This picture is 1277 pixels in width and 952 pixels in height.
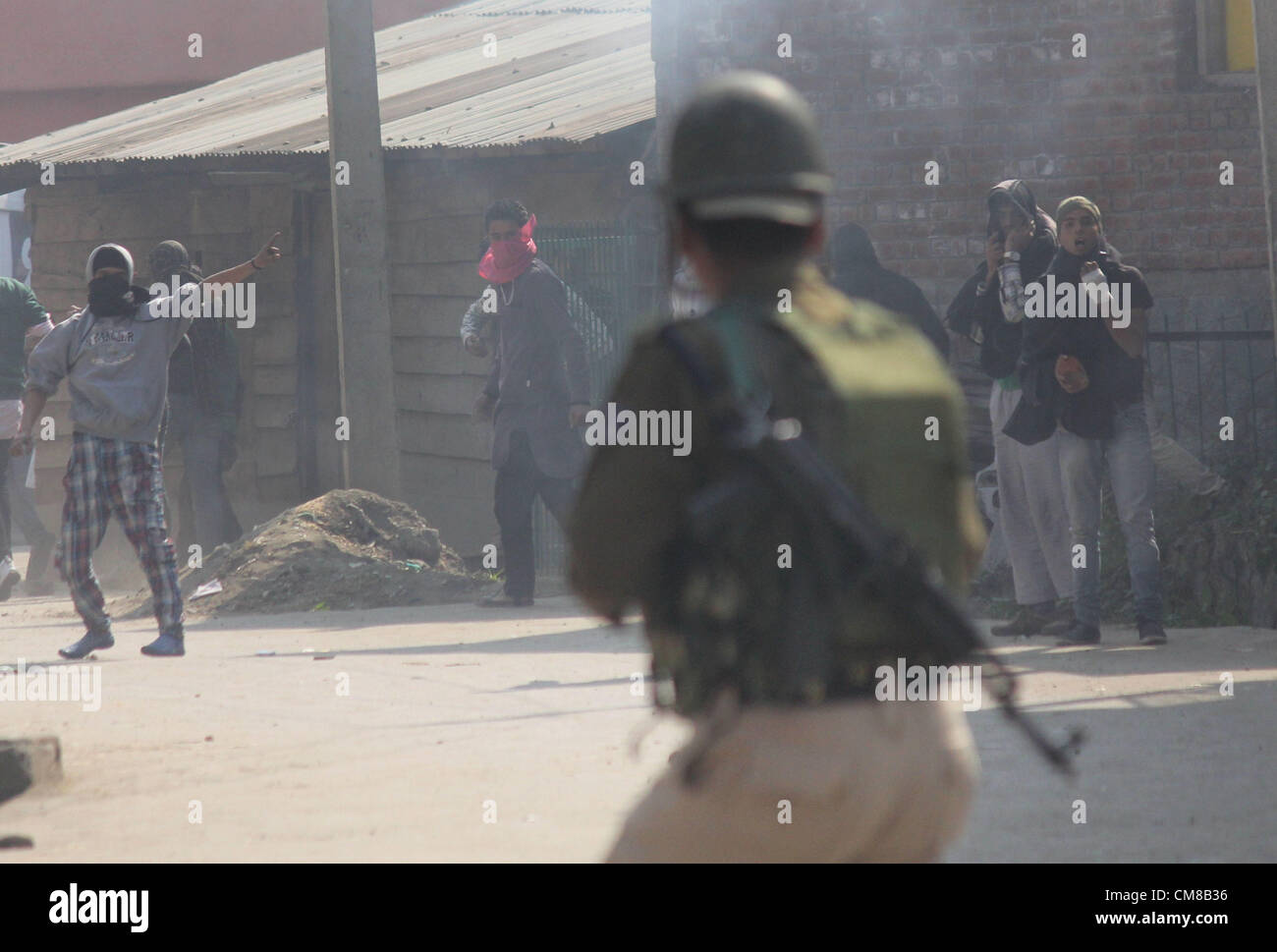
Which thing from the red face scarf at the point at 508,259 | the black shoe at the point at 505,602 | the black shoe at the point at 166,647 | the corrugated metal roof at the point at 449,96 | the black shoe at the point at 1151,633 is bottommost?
the black shoe at the point at 1151,633

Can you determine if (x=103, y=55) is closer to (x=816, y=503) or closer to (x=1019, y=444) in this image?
(x=1019, y=444)

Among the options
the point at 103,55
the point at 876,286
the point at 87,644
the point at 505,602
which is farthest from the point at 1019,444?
the point at 103,55

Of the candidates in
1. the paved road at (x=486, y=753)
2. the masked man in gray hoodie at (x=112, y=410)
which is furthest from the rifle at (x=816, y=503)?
the masked man in gray hoodie at (x=112, y=410)

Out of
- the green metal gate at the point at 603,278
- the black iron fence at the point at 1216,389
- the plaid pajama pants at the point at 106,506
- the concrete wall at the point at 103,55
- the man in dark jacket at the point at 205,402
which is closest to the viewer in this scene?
the plaid pajama pants at the point at 106,506

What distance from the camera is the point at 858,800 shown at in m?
2.27

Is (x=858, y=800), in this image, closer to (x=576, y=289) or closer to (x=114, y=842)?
(x=114, y=842)

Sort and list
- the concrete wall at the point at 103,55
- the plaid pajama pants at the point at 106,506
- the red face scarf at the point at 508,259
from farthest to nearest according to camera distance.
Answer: the concrete wall at the point at 103,55, the red face scarf at the point at 508,259, the plaid pajama pants at the point at 106,506

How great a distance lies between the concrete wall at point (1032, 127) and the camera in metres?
10.8

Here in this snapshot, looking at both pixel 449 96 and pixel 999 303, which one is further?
pixel 449 96

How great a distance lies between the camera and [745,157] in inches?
92.5

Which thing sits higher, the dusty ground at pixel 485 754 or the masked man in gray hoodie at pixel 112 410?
the masked man in gray hoodie at pixel 112 410

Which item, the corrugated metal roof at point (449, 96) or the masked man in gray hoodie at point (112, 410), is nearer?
the masked man in gray hoodie at point (112, 410)

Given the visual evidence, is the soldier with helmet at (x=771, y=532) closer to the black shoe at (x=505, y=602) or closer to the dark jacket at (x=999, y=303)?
the dark jacket at (x=999, y=303)

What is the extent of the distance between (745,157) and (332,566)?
8.77m
